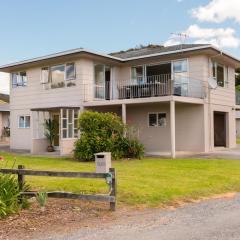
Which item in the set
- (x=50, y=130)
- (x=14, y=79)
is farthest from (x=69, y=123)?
(x=14, y=79)

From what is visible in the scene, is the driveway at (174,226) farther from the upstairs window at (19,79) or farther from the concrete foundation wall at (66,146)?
the upstairs window at (19,79)

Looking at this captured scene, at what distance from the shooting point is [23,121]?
2730 cm

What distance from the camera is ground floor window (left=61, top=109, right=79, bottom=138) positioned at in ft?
71.6

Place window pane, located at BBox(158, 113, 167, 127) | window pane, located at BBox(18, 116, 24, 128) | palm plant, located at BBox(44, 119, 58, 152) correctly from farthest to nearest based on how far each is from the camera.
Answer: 1. window pane, located at BBox(18, 116, 24, 128)
2. palm plant, located at BBox(44, 119, 58, 152)
3. window pane, located at BBox(158, 113, 167, 127)

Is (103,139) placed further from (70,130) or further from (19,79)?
(19,79)

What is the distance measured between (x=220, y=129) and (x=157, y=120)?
5.06 metres

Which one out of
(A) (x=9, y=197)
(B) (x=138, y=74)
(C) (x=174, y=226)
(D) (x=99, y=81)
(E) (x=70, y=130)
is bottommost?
(C) (x=174, y=226)

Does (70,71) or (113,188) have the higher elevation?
(70,71)

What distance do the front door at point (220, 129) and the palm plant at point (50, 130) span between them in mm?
10196

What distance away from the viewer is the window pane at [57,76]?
24.3 m

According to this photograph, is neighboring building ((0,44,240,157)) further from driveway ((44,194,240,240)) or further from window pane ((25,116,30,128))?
driveway ((44,194,240,240))

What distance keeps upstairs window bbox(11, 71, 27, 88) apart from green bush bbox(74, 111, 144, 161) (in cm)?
921

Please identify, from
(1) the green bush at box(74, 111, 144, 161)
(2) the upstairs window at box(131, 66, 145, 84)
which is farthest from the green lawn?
(2) the upstairs window at box(131, 66, 145, 84)

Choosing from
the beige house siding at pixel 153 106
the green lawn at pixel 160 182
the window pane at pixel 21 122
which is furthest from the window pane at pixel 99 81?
the green lawn at pixel 160 182
